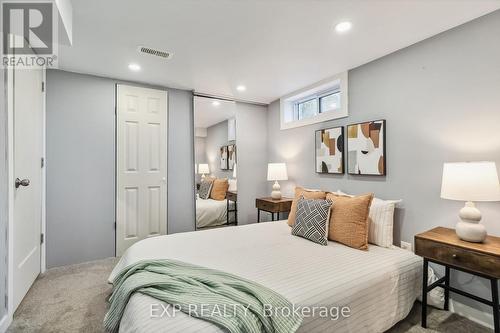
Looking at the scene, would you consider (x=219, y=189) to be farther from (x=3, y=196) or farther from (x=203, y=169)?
(x=3, y=196)

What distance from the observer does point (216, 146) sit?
12.5ft

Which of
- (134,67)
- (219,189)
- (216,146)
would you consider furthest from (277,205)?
(134,67)

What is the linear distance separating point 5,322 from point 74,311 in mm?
402

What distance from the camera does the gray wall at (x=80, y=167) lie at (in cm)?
279

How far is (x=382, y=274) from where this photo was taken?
1.65 meters

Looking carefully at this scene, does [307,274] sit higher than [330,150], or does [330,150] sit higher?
[330,150]

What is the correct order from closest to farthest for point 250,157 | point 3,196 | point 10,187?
1. point 3,196
2. point 10,187
3. point 250,157

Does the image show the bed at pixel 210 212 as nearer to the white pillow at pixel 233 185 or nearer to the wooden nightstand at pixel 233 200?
the wooden nightstand at pixel 233 200

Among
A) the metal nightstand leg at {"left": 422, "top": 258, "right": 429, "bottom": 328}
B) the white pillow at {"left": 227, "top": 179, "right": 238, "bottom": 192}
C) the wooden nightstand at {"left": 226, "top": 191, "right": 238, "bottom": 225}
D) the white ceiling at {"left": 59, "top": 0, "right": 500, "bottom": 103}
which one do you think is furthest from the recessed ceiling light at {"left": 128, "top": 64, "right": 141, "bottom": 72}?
the metal nightstand leg at {"left": 422, "top": 258, "right": 429, "bottom": 328}

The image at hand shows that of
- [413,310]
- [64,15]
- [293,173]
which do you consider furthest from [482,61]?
[64,15]

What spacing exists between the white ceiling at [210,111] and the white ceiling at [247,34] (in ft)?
2.17

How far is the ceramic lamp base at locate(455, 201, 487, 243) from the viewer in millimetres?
1633

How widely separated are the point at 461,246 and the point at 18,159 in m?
3.41

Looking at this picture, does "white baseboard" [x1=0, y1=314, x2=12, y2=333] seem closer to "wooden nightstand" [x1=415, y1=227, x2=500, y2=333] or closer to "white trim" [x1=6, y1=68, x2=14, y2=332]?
"white trim" [x1=6, y1=68, x2=14, y2=332]
